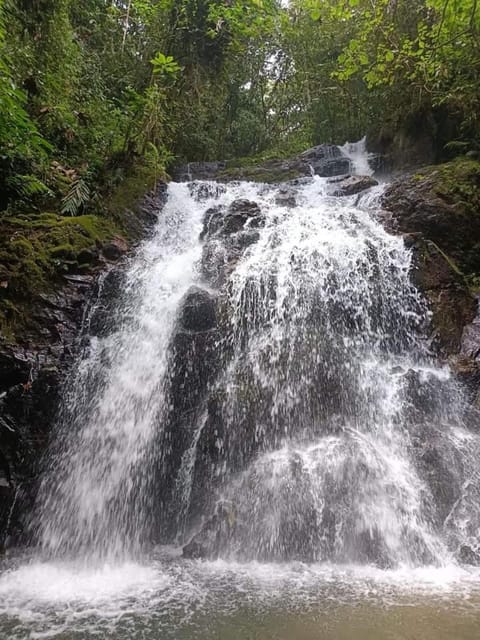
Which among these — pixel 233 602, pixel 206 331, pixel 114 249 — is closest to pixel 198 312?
pixel 206 331

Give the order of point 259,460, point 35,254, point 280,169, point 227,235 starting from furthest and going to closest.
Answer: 1. point 280,169
2. point 227,235
3. point 35,254
4. point 259,460

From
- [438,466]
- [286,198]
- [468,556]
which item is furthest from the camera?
[286,198]

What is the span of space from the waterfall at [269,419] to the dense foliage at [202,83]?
8.01 ft

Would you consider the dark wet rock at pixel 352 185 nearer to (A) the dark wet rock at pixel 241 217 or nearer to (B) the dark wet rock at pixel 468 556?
(A) the dark wet rock at pixel 241 217

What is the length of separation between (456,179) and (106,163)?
656 centimetres

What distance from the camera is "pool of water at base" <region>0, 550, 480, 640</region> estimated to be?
112 inches

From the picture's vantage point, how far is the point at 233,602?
3.32m

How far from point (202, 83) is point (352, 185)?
6.19 metres

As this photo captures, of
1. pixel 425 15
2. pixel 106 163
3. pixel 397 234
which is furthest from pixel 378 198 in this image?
pixel 425 15

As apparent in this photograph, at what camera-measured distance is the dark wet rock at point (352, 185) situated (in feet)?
34.0

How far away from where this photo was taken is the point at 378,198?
8.85m

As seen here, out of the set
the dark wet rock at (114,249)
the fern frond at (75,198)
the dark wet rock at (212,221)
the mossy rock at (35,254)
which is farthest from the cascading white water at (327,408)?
the fern frond at (75,198)

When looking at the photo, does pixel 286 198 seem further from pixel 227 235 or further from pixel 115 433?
pixel 115 433

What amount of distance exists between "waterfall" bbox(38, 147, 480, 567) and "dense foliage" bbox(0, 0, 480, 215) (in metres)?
2.44
